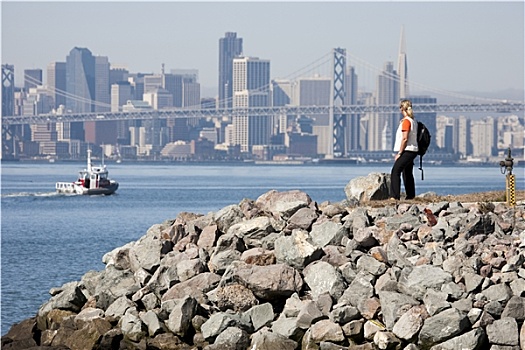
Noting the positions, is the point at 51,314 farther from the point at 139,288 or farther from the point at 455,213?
the point at 455,213

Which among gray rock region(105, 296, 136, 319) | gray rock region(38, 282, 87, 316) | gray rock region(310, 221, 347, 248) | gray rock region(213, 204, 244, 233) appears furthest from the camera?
gray rock region(213, 204, 244, 233)

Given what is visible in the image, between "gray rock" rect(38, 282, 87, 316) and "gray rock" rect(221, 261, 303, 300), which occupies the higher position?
"gray rock" rect(221, 261, 303, 300)

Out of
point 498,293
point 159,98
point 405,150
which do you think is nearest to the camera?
point 498,293

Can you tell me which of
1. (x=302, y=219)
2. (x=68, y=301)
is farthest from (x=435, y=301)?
(x=68, y=301)

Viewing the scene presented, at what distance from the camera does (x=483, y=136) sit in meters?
148

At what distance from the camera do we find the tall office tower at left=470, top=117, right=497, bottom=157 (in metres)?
146

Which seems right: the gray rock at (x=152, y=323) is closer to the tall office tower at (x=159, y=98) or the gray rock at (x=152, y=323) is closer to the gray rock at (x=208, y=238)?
the gray rock at (x=208, y=238)

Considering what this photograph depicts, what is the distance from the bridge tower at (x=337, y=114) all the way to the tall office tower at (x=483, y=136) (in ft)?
110

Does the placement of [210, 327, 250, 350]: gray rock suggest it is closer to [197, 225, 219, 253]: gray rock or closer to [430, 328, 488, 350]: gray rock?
[430, 328, 488, 350]: gray rock

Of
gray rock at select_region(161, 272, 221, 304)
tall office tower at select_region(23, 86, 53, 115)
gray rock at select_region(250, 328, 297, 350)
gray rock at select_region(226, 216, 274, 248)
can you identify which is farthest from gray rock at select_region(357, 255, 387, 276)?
tall office tower at select_region(23, 86, 53, 115)

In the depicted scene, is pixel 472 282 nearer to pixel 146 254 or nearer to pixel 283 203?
pixel 283 203

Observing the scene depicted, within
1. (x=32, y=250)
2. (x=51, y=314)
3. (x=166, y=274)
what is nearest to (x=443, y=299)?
(x=166, y=274)

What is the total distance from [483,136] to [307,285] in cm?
14137

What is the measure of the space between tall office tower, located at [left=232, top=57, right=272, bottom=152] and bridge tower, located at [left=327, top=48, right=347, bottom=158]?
14.6 m
